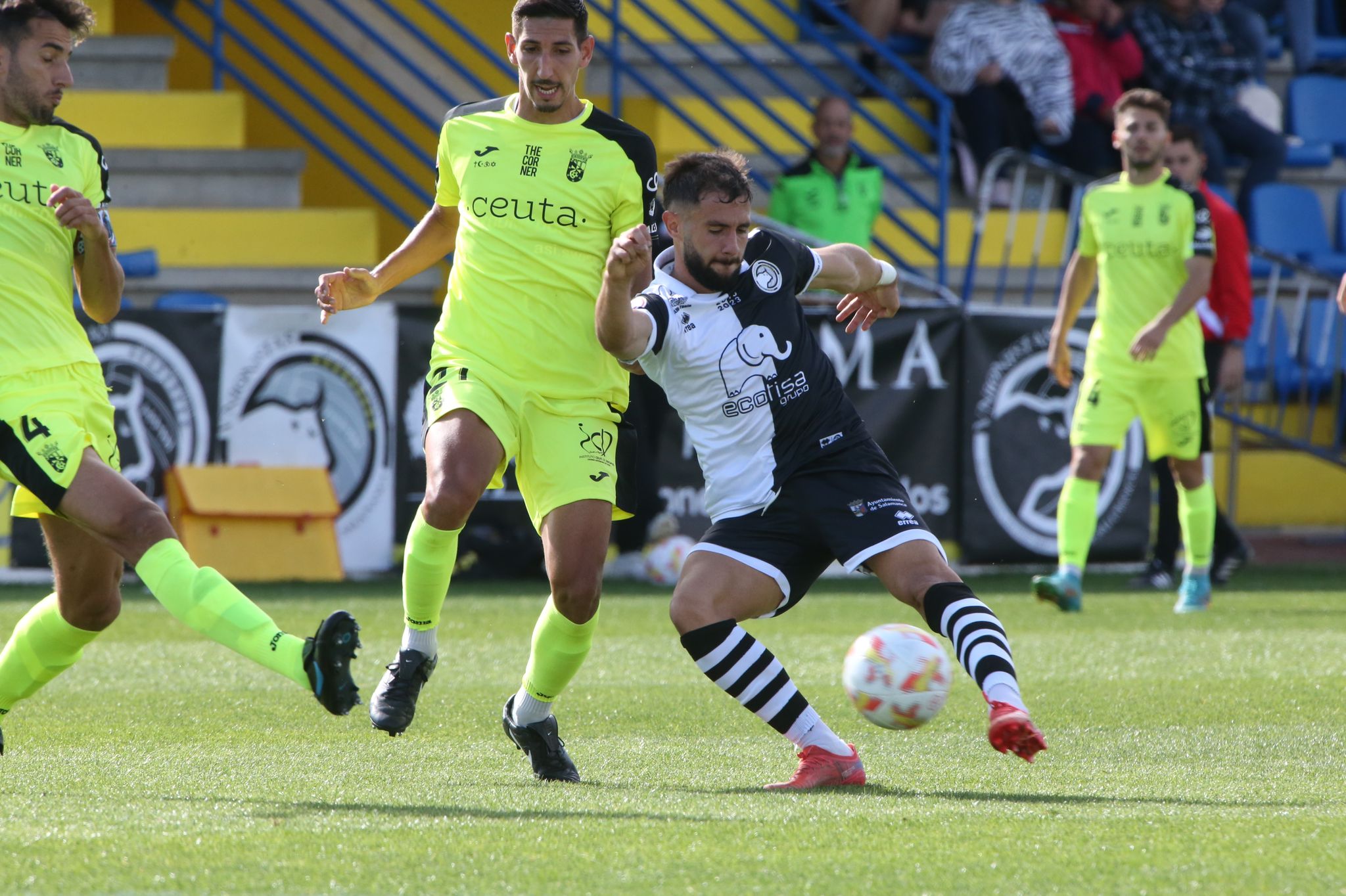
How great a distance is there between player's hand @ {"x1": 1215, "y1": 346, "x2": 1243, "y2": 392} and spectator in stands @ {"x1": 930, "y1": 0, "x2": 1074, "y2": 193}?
10.8ft

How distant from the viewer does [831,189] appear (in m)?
12.4

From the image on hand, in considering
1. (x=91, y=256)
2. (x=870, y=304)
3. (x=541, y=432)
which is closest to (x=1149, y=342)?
(x=870, y=304)

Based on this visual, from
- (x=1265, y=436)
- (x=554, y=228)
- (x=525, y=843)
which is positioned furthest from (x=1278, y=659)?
(x=1265, y=436)

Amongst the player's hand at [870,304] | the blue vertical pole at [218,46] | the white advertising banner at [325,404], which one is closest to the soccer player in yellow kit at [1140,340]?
the white advertising banner at [325,404]

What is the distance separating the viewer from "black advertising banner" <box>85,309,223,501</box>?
407 inches

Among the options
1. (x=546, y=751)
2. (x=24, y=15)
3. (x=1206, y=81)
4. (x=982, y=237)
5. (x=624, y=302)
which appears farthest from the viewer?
(x=1206, y=81)

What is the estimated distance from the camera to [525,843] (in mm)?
3842

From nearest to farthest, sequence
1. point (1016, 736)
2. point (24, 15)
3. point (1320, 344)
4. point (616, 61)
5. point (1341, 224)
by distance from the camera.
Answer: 1. point (1016, 736)
2. point (24, 15)
3. point (616, 61)
4. point (1320, 344)
5. point (1341, 224)

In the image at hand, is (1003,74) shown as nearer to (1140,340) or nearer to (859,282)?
(1140,340)

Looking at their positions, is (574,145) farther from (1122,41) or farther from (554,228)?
(1122,41)

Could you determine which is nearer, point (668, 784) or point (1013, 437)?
point (668, 784)

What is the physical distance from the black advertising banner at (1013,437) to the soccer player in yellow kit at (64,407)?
7.33m

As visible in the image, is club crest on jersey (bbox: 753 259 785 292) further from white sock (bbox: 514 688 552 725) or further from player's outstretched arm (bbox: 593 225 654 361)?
white sock (bbox: 514 688 552 725)

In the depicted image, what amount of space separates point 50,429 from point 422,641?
1198 mm
